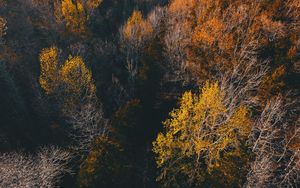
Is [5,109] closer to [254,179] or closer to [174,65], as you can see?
[174,65]

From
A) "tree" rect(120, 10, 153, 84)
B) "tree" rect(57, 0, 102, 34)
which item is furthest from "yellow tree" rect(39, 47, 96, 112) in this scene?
"tree" rect(57, 0, 102, 34)

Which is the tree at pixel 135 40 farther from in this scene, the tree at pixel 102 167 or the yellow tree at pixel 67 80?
the tree at pixel 102 167

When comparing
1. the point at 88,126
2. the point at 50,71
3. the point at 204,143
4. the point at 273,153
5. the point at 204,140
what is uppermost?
the point at 50,71

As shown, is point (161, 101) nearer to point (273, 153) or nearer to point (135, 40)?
point (135, 40)

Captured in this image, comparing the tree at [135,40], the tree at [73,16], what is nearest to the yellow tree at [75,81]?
the tree at [135,40]

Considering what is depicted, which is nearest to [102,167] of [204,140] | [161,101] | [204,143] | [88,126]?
[88,126]

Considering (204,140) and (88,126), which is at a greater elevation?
(204,140)

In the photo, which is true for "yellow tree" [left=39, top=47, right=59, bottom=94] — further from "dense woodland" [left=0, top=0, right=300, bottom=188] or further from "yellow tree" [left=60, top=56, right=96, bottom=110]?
"yellow tree" [left=60, top=56, right=96, bottom=110]
